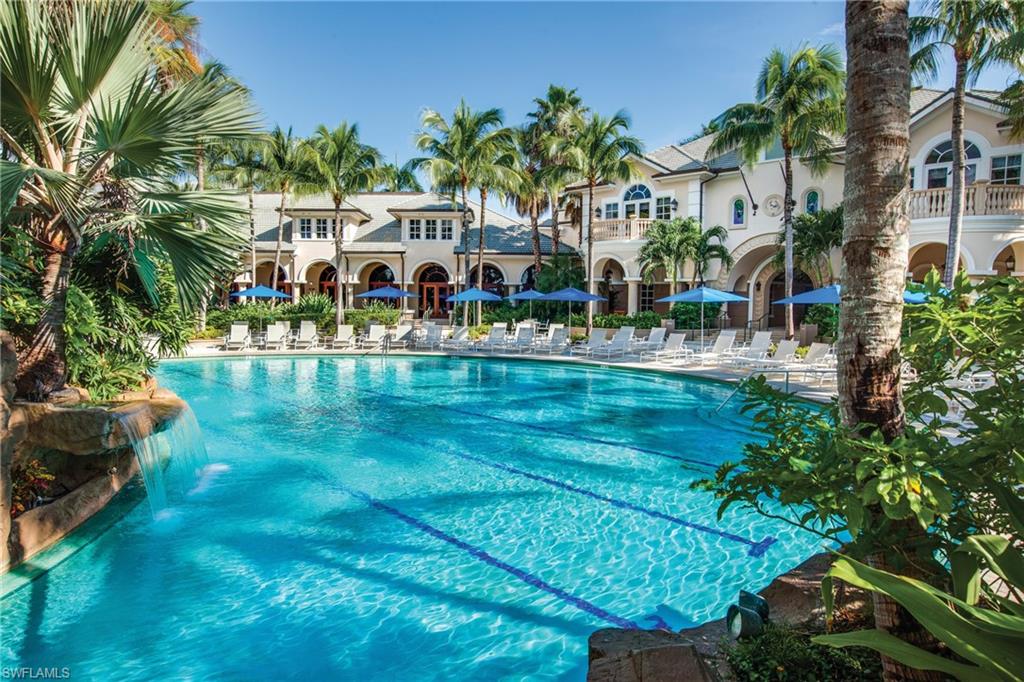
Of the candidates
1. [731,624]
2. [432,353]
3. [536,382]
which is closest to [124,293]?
[731,624]

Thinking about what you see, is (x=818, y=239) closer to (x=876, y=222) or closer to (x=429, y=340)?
(x=429, y=340)

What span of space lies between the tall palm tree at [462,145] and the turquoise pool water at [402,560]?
62.3 ft

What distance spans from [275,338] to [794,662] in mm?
25440

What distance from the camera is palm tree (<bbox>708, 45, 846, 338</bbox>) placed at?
2003 centimetres

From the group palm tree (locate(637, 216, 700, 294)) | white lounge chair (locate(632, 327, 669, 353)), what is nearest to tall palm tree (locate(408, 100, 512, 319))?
palm tree (locate(637, 216, 700, 294))

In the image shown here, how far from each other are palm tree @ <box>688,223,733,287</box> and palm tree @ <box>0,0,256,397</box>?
24401mm

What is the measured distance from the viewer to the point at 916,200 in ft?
70.6

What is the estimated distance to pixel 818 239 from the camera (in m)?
24.5

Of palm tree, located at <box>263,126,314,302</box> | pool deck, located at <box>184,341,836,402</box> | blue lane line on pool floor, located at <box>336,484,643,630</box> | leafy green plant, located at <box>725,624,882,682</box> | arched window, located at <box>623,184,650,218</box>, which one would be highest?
palm tree, located at <box>263,126,314,302</box>

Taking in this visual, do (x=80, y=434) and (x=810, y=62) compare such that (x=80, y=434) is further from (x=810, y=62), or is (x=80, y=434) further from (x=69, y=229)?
(x=810, y=62)

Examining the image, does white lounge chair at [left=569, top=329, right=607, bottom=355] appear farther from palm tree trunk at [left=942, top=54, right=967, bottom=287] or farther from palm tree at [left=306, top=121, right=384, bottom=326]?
palm tree at [left=306, top=121, right=384, bottom=326]

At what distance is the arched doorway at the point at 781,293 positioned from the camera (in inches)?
1133

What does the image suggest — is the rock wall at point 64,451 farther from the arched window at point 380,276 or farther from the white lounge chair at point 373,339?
the arched window at point 380,276

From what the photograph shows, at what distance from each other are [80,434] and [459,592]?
4387 millimetres
